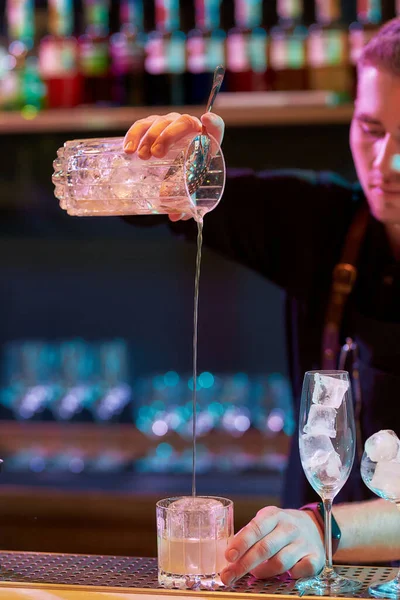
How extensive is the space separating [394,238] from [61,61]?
1.45m

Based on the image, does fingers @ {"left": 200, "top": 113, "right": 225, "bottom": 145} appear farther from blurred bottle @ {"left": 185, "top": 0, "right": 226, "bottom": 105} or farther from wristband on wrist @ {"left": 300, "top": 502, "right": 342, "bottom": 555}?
blurred bottle @ {"left": 185, "top": 0, "right": 226, "bottom": 105}

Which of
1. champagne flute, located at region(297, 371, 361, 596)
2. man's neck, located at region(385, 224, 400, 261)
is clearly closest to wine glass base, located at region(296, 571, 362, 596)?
champagne flute, located at region(297, 371, 361, 596)

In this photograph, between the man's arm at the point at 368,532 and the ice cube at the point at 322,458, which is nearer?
the ice cube at the point at 322,458

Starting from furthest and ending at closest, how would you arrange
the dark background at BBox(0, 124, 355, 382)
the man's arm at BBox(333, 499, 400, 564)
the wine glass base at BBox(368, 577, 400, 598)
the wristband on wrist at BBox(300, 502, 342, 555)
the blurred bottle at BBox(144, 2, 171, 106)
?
the dark background at BBox(0, 124, 355, 382), the blurred bottle at BBox(144, 2, 171, 106), the man's arm at BBox(333, 499, 400, 564), the wristband on wrist at BBox(300, 502, 342, 555), the wine glass base at BBox(368, 577, 400, 598)

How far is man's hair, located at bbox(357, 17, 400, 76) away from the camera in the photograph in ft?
7.12

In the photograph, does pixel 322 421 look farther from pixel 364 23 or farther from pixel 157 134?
pixel 364 23

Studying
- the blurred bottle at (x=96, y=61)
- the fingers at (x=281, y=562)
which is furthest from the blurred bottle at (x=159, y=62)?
the fingers at (x=281, y=562)

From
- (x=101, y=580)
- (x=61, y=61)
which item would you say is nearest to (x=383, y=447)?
(x=101, y=580)

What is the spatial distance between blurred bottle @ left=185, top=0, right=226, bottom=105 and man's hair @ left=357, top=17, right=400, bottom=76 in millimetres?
987

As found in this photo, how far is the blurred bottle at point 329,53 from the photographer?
309cm

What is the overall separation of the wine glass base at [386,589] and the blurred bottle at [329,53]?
81.8 inches

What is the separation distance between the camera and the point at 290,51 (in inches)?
123

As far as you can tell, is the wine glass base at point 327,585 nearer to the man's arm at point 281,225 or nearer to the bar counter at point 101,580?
the bar counter at point 101,580

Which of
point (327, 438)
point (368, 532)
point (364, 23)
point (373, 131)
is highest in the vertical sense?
point (364, 23)
